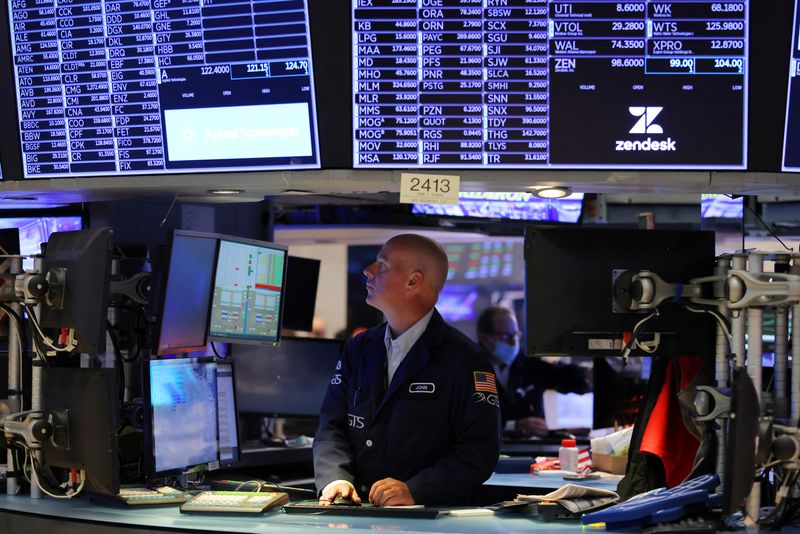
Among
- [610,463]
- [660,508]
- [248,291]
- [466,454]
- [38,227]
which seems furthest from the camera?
[610,463]

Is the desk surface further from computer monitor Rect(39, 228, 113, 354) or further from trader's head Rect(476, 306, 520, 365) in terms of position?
trader's head Rect(476, 306, 520, 365)

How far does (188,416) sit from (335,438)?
544 millimetres

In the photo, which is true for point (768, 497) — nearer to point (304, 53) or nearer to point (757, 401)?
point (757, 401)

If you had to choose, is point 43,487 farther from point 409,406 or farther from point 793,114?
point 793,114

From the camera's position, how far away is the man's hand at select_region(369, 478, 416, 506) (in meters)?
3.24

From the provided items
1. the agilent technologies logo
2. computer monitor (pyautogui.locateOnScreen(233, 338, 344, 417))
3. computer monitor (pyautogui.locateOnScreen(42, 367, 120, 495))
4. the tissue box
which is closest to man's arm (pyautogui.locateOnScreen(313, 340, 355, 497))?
Result: computer monitor (pyautogui.locateOnScreen(42, 367, 120, 495))

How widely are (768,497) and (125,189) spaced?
2463mm

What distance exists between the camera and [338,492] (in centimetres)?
332

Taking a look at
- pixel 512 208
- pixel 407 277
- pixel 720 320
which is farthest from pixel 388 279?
pixel 512 208

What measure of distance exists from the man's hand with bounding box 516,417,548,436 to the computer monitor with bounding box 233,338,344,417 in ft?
5.56

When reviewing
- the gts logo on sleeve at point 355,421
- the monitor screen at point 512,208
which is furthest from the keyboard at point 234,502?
the monitor screen at point 512,208

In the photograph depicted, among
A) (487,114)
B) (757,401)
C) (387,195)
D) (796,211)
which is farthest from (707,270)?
(796,211)

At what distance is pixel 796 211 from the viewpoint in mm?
5492

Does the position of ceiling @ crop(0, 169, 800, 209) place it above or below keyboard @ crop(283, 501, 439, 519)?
above
